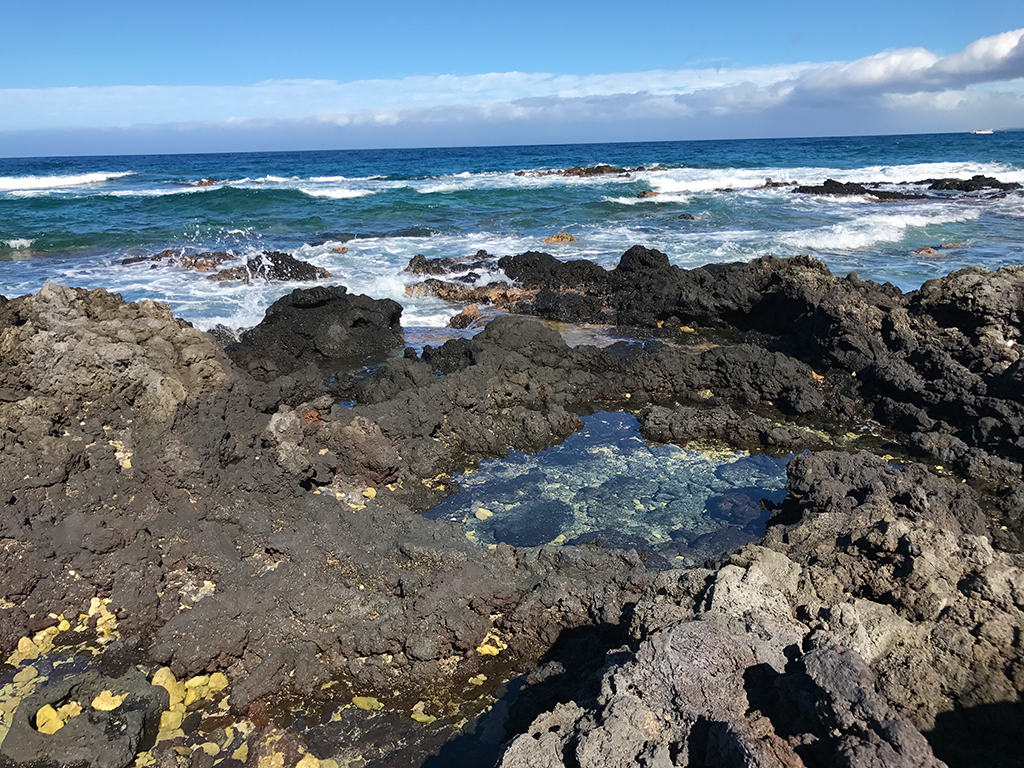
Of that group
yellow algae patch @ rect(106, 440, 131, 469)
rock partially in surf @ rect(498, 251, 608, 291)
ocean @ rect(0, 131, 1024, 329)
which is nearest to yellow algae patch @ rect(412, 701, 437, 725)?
yellow algae patch @ rect(106, 440, 131, 469)

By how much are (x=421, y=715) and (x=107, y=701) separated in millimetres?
1522

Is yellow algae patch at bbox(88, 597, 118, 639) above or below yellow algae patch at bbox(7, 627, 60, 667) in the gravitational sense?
above

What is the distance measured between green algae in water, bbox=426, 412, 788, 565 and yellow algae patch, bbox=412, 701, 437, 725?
1681mm

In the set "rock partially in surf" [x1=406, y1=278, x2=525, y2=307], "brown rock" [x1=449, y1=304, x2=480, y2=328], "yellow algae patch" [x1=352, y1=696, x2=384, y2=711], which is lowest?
"yellow algae patch" [x1=352, y1=696, x2=384, y2=711]

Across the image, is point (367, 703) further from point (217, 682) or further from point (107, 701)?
point (107, 701)

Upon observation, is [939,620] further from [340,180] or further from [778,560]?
[340,180]

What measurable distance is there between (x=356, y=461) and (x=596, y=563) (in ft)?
7.32

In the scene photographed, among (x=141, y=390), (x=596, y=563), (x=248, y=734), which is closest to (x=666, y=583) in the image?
(x=596, y=563)

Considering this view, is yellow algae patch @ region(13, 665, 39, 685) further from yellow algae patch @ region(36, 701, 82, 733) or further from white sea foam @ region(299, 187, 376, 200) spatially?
white sea foam @ region(299, 187, 376, 200)

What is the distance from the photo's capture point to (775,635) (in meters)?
3.11

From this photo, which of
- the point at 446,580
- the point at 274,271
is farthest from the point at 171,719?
the point at 274,271

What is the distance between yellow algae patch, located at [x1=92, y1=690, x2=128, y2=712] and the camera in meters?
3.46

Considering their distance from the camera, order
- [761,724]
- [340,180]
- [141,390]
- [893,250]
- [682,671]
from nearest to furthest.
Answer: [761,724]
[682,671]
[141,390]
[893,250]
[340,180]

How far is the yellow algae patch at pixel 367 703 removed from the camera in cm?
366
